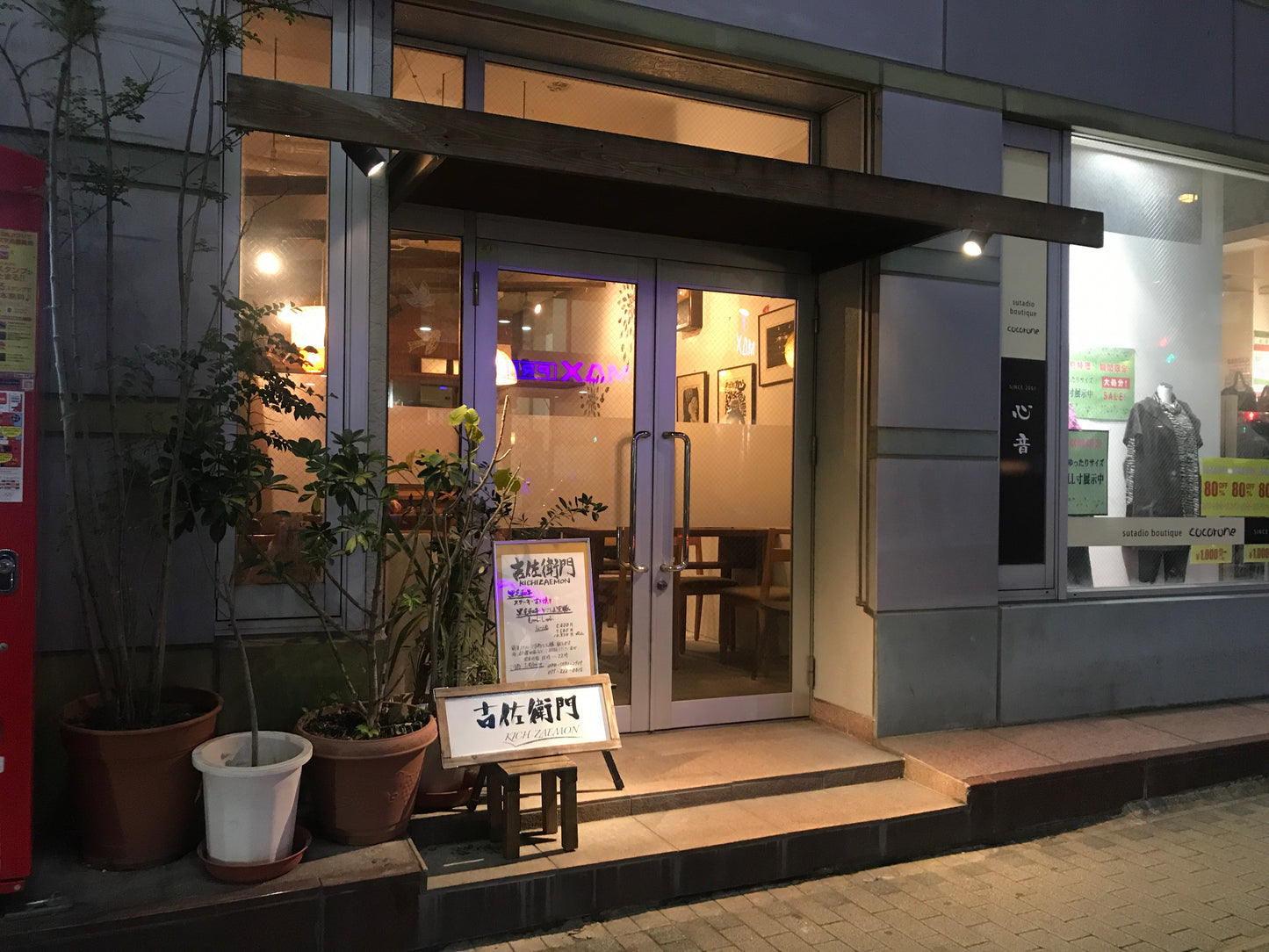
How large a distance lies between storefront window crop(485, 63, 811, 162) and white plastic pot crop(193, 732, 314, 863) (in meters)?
3.53

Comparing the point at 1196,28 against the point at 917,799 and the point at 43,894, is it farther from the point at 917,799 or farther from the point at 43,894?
the point at 43,894

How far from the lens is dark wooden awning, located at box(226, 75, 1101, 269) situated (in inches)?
149

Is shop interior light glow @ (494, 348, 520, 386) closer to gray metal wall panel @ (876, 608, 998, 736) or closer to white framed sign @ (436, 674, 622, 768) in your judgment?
white framed sign @ (436, 674, 622, 768)

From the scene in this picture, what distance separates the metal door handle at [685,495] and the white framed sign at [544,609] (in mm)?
1017

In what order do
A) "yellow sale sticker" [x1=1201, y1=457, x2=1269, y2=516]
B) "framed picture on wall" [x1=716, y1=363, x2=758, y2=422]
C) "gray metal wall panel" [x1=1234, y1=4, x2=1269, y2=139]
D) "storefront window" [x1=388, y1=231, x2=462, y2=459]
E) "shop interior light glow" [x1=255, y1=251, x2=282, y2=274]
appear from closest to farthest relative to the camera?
"shop interior light glow" [x1=255, y1=251, x2=282, y2=274] → "storefront window" [x1=388, y1=231, x2=462, y2=459] → "framed picture on wall" [x1=716, y1=363, x2=758, y2=422] → "gray metal wall panel" [x1=1234, y1=4, x2=1269, y2=139] → "yellow sale sticker" [x1=1201, y1=457, x2=1269, y2=516]

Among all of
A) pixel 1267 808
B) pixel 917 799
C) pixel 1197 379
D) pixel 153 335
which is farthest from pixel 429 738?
pixel 1197 379

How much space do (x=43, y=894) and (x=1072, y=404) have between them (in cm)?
634

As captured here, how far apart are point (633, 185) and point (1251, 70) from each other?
213 inches

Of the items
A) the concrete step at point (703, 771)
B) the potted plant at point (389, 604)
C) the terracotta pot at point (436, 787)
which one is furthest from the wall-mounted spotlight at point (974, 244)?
the terracotta pot at point (436, 787)

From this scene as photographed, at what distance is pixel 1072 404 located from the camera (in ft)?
21.9

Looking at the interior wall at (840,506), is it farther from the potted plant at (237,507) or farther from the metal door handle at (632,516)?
the potted plant at (237,507)

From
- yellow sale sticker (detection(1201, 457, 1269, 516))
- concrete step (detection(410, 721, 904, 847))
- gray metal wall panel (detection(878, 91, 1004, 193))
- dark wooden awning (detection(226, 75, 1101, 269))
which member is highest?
gray metal wall panel (detection(878, 91, 1004, 193))

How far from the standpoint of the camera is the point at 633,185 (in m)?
4.58

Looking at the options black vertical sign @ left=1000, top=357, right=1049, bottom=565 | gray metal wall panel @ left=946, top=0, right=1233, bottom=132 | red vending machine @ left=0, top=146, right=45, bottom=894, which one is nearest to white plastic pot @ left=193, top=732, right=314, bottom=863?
red vending machine @ left=0, top=146, right=45, bottom=894
